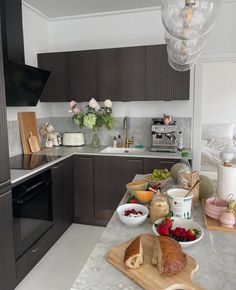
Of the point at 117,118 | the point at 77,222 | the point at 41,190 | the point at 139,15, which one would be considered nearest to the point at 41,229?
the point at 41,190

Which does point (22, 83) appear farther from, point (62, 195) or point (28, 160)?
point (62, 195)

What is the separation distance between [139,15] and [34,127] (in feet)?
6.30

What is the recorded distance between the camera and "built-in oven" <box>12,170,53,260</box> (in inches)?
78.6

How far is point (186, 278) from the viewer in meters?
0.83

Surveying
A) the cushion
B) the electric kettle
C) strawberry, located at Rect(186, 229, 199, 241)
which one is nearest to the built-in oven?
the electric kettle

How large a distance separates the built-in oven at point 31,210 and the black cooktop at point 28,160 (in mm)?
119

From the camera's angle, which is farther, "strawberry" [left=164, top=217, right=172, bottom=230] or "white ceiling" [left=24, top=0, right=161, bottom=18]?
"white ceiling" [left=24, top=0, right=161, bottom=18]

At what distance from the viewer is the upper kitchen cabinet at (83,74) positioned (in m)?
3.06

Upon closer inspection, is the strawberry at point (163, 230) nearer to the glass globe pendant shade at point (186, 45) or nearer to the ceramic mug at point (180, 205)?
the ceramic mug at point (180, 205)

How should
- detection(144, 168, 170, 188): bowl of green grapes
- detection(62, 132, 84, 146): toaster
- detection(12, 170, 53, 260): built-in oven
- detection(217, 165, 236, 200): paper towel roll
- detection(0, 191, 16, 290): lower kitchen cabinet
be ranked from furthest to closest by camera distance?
detection(62, 132, 84, 146): toaster → detection(12, 170, 53, 260): built-in oven → detection(0, 191, 16, 290): lower kitchen cabinet → detection(144, 168, 170, 188): bowl of green grapes → detection(217, 165, 236, 200): paper towel roll

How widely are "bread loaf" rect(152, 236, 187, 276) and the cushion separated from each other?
503 cm

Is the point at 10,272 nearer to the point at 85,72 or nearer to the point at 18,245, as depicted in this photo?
the point at 18,245

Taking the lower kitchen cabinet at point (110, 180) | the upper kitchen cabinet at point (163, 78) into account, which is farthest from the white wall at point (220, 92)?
the lower kitchen cabinet at point (110, 180)

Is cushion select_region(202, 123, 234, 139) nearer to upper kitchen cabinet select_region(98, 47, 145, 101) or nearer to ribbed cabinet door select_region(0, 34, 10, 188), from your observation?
upper kitchen cabinet select_region(98, 47, 145, 101)
